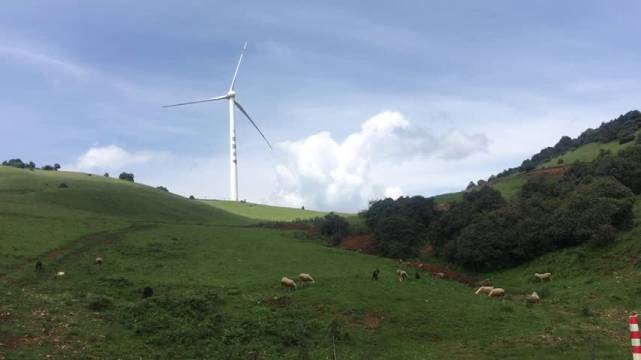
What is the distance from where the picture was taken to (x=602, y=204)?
149 ft

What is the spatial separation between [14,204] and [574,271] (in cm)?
5928

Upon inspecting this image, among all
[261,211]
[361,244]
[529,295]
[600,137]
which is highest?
[600,137]

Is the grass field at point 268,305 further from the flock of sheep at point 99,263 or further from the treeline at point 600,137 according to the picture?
the treeline at point 600,137

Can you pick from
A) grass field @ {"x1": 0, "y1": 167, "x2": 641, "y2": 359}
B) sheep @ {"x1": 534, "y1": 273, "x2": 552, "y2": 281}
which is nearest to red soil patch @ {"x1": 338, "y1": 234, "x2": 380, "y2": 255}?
grass field @ {"x1": 0, "y1": 167, "x2": 641, "y2": 359}

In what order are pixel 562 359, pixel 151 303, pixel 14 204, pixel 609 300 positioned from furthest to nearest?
pixel 14 204, pixel 609 300, pixel 151 303, pixel 562 359

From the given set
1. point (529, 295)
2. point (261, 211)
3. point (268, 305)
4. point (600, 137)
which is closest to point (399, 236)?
point (529, 295)

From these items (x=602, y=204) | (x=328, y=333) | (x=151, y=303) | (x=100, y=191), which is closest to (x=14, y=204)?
(x=100, y=191)

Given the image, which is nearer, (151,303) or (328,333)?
(328,333)

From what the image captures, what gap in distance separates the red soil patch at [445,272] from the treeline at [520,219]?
188 cm

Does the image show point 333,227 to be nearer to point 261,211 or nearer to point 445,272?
point 445,272

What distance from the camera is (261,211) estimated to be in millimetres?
124062

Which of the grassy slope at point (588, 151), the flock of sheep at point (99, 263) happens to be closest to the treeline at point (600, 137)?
the grassy slope at point (588, 151)

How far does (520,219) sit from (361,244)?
1985 cm

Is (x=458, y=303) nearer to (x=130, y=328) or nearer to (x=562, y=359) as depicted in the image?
(x=562, y=359)
